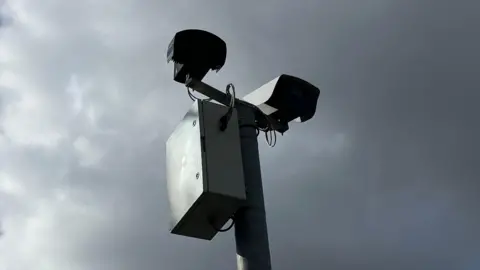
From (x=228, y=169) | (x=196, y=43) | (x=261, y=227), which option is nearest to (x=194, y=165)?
(x=228, y=169)

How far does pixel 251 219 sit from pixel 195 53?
1.37m

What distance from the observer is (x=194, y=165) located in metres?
4.97

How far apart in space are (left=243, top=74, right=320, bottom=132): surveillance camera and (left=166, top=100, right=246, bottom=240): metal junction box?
0.45 m

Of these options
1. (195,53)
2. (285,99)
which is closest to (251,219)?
(285,99)

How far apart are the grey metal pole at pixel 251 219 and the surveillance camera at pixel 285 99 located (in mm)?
358

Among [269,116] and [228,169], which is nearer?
[228,169]

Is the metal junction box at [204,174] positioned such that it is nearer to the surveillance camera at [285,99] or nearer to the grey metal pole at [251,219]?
the grey metal pole at [251,219]

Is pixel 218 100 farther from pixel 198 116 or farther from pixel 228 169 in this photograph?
pixel 228 169

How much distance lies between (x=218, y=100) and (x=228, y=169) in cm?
73

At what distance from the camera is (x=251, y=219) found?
493cm

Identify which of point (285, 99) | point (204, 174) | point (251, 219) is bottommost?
point (251, 219)

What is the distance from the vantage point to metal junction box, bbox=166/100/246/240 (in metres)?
4.82

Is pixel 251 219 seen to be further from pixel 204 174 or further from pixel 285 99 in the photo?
pixel 285 99

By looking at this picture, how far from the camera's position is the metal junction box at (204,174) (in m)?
4.82
